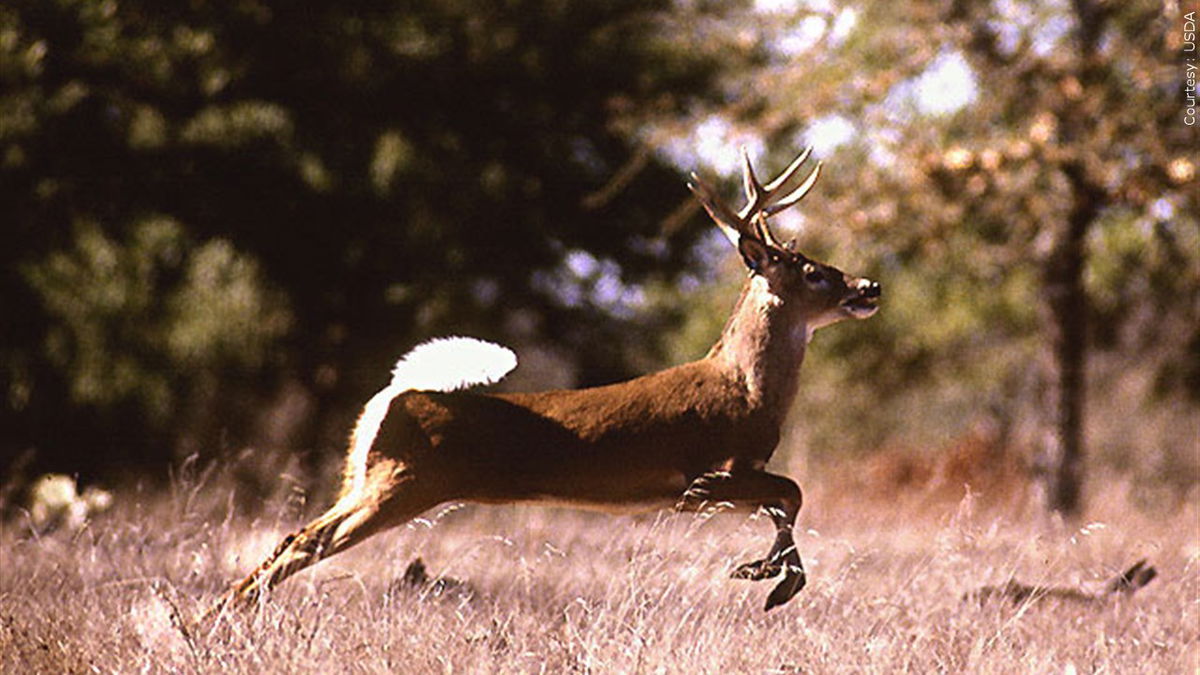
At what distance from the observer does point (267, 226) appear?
13680 millimetres

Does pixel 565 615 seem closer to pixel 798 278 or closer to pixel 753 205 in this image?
pixel 798 278

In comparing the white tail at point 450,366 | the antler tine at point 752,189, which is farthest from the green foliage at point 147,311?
the antler tine at point 752,189

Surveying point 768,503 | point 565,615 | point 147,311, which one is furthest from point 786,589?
point 147,311

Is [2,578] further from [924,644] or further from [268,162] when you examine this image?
[268,162]

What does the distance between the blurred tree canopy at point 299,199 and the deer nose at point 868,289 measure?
21.8 feet

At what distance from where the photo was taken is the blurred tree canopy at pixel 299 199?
12.8 meters

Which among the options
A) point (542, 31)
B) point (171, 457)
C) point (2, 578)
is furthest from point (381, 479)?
point (542, 31)

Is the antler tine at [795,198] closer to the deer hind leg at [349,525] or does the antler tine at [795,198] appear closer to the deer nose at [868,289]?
the deer nose at [868,289]

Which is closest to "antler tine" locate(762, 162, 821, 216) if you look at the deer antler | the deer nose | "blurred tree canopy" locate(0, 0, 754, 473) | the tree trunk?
the deer antler

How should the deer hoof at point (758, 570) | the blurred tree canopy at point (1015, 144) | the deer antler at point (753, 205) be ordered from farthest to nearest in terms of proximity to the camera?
the blurred tree canopy at point (1015, 144), the deer antler at point (753, 205), the deer hoof at point (758, 570)

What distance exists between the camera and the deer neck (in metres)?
5.63

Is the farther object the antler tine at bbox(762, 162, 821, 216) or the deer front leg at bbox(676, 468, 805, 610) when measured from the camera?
the antler tine at bbox(762, 162, 821, 216)

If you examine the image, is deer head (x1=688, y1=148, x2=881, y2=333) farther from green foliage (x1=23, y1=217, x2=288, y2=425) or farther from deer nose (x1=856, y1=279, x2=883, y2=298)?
green foliage (x1=23, y1=217, x2=288, y2=425)

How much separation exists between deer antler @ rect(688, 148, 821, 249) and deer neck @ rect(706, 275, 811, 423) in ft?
0.66
